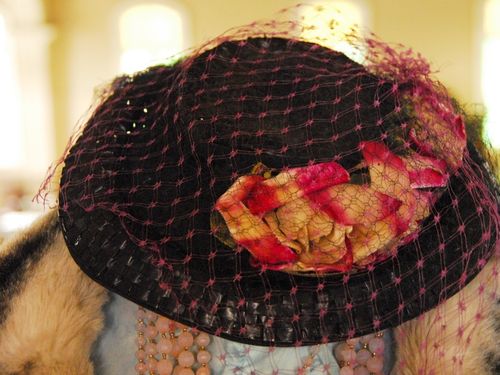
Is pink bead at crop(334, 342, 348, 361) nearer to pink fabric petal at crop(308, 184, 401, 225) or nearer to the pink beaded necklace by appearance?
the pink beaded necklace

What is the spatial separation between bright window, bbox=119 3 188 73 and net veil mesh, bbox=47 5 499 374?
3199 mm

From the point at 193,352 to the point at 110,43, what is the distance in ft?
11.2

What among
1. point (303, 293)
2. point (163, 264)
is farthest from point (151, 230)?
point (303, 293)

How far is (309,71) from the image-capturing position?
0.54 meters

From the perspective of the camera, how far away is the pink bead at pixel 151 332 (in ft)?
1.69

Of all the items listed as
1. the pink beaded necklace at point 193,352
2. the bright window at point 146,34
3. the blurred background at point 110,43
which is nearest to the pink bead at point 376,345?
the pink beaded necklace at point 193,352

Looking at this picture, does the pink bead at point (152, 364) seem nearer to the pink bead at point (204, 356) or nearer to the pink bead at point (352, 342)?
the pink bead at point (204, 356)

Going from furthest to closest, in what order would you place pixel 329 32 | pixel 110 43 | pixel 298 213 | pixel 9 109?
pixel 110 43 < pixel 9 109 < pixel 329 32 < pixel 298 213

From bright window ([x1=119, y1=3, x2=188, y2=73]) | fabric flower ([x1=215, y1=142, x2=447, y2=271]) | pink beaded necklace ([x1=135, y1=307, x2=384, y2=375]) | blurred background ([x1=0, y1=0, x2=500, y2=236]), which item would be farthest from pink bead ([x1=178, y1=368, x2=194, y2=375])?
bright window ([x1=119, y1=3, x2=188, y2=73])

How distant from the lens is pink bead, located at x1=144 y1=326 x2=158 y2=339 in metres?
0.51

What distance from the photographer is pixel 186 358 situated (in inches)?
19.8

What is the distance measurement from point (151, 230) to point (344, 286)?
0.63ft

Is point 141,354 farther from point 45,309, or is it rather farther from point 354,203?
point 354,203

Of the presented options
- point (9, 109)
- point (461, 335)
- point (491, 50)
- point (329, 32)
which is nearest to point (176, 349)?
point (461, 335)
